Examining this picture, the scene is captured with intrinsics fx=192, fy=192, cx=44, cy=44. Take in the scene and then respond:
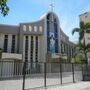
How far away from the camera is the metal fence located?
13.6 metres

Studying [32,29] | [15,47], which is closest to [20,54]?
[15,47]

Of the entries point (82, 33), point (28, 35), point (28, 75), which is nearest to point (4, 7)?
point (28, 75)

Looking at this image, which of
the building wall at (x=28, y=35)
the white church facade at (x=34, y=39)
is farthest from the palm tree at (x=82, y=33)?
the building wall at (x=28, y=35)

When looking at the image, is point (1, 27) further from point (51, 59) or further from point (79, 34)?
point (79, 34)

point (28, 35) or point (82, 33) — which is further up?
point (28, 35)

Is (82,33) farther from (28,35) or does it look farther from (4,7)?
(4,7)

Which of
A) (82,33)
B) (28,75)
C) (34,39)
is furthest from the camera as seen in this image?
(34,39)

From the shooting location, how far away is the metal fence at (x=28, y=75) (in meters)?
13.6

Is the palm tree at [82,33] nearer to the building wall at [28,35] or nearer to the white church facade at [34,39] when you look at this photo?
the white church facade at [34,39]

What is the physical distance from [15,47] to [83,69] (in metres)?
20.8

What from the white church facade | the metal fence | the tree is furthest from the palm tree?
the tree

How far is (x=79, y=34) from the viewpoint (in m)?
33.2

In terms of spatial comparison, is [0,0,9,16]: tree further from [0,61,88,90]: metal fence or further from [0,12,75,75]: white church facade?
[0,12,75,75]: white church facade

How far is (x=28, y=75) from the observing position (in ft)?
50.1
